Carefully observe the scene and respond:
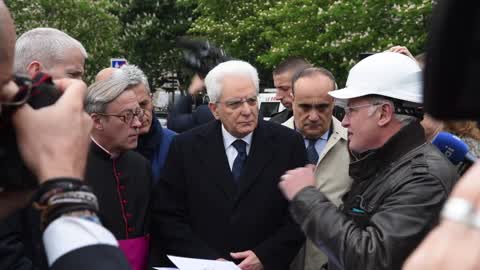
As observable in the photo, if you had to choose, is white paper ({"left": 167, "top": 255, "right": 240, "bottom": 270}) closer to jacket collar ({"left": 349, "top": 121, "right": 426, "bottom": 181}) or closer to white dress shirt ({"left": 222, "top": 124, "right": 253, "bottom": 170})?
white dress shirt ({"left": 222, "top": 124, "right": 253, "bottom": 170})

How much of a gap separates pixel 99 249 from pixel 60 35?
2.95m

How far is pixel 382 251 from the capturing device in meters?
3.15

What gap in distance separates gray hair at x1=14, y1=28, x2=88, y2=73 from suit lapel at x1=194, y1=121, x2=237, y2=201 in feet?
3.03

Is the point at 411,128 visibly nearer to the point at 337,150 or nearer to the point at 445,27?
the point at 337,150

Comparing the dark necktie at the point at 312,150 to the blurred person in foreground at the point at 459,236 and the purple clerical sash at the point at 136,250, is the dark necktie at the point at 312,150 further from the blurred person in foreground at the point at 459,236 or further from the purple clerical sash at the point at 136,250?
the blurred person in foreground at the point at 459,236

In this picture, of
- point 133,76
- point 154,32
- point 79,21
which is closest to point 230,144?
point 133,76

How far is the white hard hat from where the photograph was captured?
3.52 m

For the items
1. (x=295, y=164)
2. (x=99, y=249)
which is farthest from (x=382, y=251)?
(x=99, y=249)

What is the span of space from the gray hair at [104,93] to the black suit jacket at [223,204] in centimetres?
47

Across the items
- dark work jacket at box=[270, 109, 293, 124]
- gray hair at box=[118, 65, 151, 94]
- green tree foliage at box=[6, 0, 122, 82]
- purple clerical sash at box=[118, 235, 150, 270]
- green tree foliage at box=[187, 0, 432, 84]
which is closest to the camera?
purple clerical sash at box=[118, 235, 150, 270]

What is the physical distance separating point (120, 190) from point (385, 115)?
1428mm

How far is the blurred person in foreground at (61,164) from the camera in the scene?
1.51 meters

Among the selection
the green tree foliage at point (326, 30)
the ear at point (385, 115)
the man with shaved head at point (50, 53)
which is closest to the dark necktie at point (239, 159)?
the man with shaved head at point (50, 53)

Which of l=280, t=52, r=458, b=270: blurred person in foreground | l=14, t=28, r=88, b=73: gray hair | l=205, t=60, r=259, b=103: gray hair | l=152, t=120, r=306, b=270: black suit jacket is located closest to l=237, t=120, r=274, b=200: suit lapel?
l=152, t=120, r=306, b=270: black suit jacket
